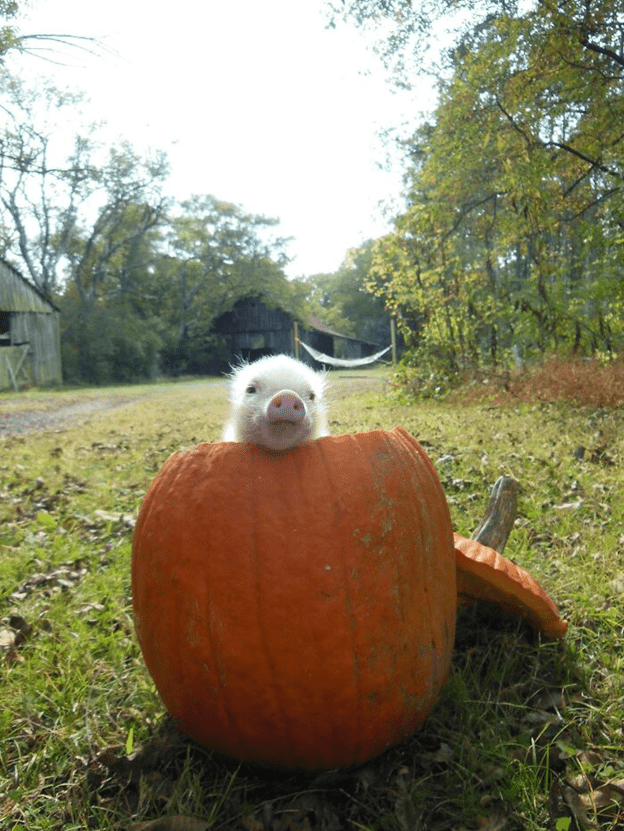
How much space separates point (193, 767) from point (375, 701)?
0.61m

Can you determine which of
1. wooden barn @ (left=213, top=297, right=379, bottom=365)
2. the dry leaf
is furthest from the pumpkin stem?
wooden barn @ (left=213, top=297, right=379, bottom=365)

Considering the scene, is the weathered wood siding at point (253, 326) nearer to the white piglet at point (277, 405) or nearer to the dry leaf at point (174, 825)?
the white piglet at point (277, 405)

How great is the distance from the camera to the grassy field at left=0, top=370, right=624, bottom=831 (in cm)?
156

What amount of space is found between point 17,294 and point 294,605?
30572 mm

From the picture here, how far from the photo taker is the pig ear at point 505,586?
6.72 ft

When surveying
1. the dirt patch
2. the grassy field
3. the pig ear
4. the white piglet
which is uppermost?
the white piglet

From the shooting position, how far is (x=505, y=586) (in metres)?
2.05

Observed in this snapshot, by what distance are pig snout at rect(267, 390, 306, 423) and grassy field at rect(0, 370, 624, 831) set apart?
104cm

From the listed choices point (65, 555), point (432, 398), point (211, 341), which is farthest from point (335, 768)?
point (211, 341)

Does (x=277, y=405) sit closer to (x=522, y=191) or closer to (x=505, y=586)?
(x=505, y=586)

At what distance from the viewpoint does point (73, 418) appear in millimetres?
12273

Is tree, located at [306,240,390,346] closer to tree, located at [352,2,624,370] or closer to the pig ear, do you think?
tree, located at [352,2,624,370]

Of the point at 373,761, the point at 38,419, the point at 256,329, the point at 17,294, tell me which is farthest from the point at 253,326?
the point at 373,761

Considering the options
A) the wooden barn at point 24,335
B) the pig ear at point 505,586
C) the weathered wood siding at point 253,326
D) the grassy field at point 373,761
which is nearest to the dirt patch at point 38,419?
the grassy field at point 373,761
